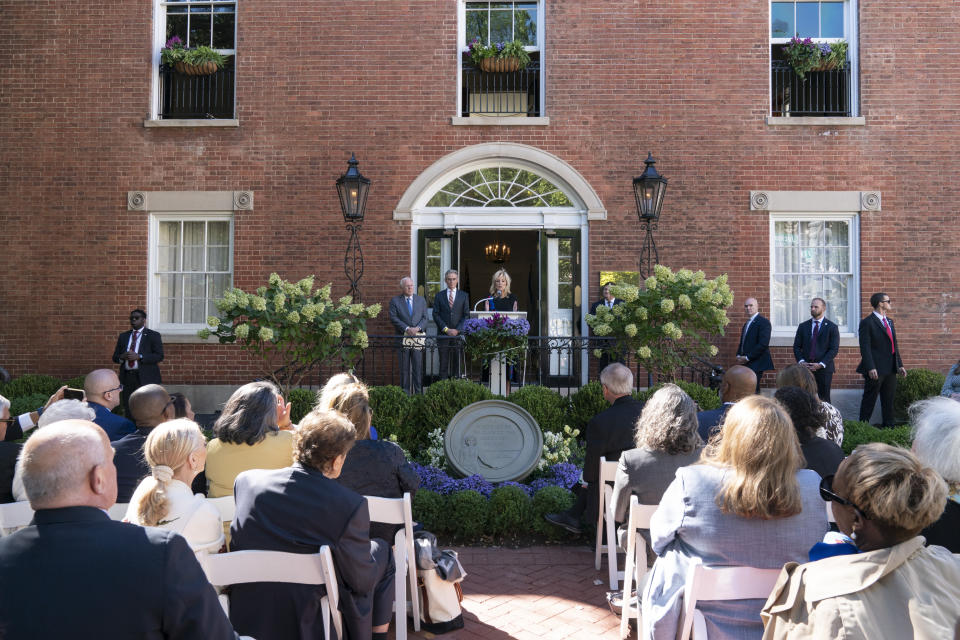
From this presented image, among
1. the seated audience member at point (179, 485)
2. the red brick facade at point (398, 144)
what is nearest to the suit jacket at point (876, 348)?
the red brick facade at point (398, 144)

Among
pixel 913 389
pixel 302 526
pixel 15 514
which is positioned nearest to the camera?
pixel 302 526

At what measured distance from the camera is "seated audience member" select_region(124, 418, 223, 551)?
116 inches

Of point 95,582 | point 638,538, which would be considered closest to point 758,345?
point 638,538

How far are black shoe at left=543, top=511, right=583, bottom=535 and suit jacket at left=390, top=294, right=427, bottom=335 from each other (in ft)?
15.6

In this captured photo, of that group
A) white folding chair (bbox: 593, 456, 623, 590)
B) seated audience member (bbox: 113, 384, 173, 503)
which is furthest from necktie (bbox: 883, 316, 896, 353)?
seated audience member (bbox: 113, 384, 173, 503)

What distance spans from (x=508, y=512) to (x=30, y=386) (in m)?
8.08

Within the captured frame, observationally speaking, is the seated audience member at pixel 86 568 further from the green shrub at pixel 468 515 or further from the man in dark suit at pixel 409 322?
the man in dark suit at pixel 409 322

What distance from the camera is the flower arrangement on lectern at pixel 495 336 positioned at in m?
8.59

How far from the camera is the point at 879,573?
6.44 ft

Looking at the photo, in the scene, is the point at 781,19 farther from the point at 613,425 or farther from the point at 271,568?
the point at 271,568

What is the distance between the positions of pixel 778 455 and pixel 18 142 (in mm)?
12438

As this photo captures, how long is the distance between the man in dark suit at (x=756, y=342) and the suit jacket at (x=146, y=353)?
8286 mm

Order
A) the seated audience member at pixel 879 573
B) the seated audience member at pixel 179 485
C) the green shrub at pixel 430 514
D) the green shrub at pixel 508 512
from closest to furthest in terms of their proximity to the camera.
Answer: the seated audience member at pixel 879 573 → the seated audience member at pixel 179 485 → the green shrub at pixel 508 512 → the green shrub at pixel 430 514

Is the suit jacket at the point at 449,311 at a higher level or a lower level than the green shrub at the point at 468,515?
higher
